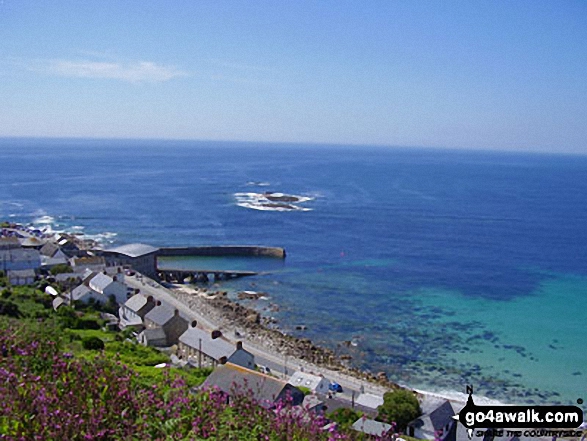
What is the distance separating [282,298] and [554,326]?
20500 millimetres

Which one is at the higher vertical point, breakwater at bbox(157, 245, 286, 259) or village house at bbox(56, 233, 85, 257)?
village house at bbox(56, 233, 85, 257)

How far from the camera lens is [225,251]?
61469mm

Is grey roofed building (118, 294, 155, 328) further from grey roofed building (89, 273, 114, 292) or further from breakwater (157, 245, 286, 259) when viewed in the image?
breakwater (157, 245, 286, 259)

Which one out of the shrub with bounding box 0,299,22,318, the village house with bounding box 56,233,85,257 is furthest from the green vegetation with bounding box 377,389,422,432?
the village house with bounding box 56,233,85,257

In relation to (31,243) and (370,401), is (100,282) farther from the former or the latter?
(370,401)

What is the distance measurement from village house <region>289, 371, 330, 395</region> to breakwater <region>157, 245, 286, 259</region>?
32084 millimetres

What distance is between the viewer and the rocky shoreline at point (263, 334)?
105 feet

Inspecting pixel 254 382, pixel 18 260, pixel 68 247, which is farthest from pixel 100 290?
pixel 254 382

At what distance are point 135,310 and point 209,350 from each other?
793cm

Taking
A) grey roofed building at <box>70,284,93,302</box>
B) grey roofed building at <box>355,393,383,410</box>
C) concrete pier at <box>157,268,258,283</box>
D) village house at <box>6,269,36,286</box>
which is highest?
village house at <box>6,269,36,286</box>

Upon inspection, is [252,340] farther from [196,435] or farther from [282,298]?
[196,435]

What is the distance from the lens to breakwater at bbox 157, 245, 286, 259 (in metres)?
60.3

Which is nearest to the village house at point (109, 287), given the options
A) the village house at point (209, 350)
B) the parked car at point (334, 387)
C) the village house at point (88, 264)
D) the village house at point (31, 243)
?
the village house at point (88, 264)

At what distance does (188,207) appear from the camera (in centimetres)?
8800
